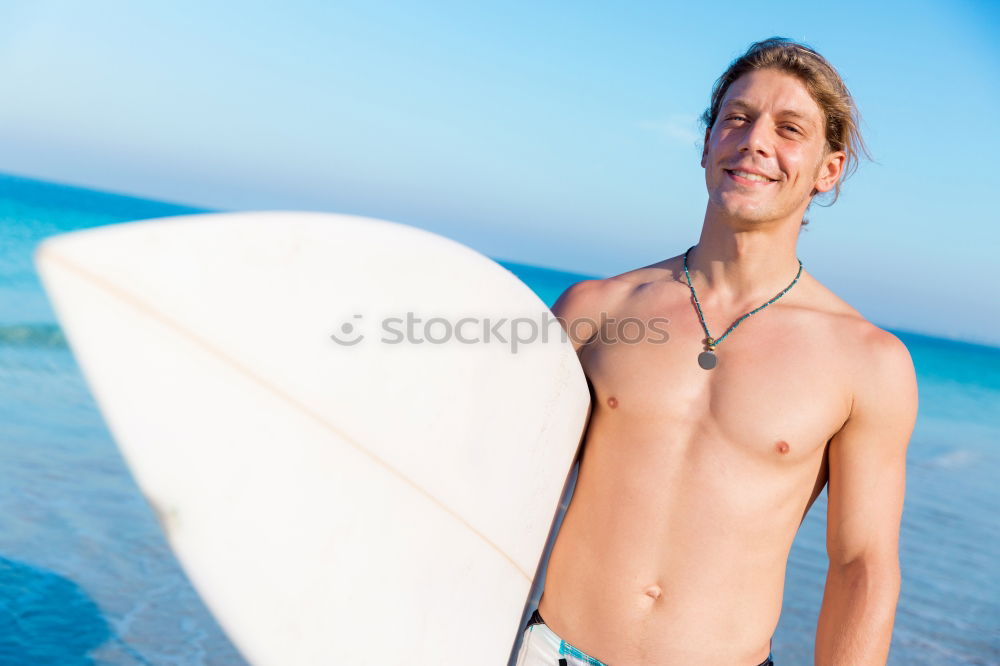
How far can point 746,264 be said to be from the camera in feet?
6.00

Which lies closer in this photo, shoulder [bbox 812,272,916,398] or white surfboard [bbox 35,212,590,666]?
white surfboard [bbox 35,212,590,666]

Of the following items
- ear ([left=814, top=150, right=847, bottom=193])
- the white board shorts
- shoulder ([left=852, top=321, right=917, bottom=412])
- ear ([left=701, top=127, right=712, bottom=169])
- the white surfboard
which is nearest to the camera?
the white surfboard

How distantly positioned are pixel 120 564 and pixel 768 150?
3400mm

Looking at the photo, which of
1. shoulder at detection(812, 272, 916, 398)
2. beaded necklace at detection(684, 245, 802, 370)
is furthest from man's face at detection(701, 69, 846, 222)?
shoulder at detection(812, 272, 916, 398)

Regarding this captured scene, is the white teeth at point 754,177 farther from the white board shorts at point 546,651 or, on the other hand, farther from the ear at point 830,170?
the white board shorts at point 546,651

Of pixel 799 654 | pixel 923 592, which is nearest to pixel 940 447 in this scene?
pixel 923 592

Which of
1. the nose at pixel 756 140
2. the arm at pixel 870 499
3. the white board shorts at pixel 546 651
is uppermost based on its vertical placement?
the nose at pixel 756 140

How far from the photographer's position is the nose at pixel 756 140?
1.74 m

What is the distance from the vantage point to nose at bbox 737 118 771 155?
1.74 m

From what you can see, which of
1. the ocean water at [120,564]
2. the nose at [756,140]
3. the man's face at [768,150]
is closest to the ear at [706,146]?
the man's face at [768,150]

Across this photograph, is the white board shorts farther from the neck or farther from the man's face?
the man's face

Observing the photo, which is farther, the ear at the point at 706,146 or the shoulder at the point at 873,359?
the ear at the point at 706,146

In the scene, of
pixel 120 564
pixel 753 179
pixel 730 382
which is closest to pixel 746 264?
pixel 753 179

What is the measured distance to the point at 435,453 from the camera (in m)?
1.62
